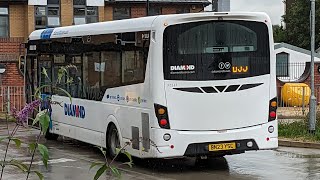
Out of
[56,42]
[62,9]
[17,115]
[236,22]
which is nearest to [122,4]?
[62,9]

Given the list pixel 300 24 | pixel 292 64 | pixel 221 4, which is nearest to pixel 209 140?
pixel 221 4

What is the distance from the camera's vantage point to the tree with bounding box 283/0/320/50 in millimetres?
63531

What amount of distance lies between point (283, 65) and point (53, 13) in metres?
14.3

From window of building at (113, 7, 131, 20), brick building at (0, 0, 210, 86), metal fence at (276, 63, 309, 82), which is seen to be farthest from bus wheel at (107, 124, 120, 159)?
window of building at (113, 7, 131, 20)

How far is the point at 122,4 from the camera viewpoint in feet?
136

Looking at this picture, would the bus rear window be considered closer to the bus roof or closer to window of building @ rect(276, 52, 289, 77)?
the bus roof

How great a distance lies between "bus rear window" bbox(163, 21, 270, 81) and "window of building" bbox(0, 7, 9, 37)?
28.0 metres

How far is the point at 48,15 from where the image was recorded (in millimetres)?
39406

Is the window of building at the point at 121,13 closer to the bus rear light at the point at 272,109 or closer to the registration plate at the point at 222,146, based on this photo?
the bus rear light at the point at 272,109

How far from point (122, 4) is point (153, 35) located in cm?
2979

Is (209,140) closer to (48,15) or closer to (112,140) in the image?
(112,140)

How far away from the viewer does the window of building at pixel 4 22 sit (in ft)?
126

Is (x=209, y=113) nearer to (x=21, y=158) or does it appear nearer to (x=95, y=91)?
(x=95, y=91)

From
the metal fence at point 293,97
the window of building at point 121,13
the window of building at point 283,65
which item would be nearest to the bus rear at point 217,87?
the metal fence at point 293,97
